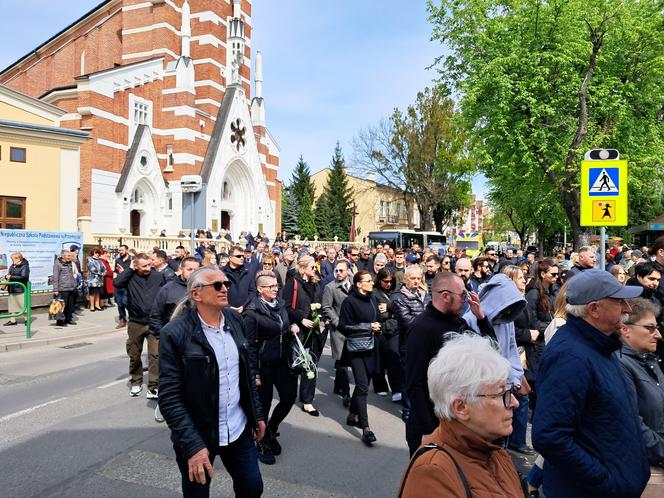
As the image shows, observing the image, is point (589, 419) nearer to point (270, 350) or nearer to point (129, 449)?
point (270, 350)

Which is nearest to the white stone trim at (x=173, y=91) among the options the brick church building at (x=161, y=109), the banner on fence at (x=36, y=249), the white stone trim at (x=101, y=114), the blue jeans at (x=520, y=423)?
the brick church building at (x=161, y=109)

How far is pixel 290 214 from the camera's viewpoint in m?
60.6

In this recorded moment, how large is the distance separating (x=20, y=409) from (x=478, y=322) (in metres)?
5.71

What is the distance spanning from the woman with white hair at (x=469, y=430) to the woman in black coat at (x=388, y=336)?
172 inches

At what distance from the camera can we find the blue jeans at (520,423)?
489 cm

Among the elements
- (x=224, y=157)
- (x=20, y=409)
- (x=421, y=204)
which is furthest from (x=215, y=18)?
(x=20, y=409)

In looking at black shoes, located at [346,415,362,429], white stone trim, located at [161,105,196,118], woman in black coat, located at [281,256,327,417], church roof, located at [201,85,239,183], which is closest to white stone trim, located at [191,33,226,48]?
church roof, located at [201,85,239,183]

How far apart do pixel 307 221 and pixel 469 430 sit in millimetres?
57544

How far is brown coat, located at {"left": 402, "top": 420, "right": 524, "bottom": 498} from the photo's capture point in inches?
64.9

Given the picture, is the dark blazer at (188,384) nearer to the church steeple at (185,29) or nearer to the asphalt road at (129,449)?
the asphalt road at (129,449)

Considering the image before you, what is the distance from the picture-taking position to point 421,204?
143ft

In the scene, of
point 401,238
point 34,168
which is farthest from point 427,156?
point 34,168

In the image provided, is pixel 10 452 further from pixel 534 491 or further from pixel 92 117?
pixel 92 117

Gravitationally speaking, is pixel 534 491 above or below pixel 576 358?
below
